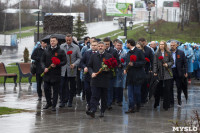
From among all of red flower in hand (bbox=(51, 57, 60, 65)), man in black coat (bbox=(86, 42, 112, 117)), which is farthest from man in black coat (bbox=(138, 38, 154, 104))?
red flower in hand (bbox=(51, 57, 60, 65))

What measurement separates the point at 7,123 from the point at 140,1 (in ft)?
302

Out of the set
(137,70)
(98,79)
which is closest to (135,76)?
(137,70)

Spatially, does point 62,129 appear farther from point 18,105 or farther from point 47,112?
point 18,105

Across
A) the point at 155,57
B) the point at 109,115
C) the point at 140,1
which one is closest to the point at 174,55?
the point at 155,57

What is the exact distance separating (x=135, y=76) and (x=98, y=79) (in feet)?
4.46

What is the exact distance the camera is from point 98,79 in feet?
35.4

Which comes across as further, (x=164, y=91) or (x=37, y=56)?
(x=37, y=56)

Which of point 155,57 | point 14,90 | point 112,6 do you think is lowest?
point 14,90

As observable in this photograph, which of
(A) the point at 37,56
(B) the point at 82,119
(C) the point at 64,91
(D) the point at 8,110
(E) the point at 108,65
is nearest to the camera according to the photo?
(B) the point at 82,119

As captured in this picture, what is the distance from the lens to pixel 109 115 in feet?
36.9

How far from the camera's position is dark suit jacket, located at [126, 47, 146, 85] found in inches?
465

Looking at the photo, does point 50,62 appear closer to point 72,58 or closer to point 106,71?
point 72,58

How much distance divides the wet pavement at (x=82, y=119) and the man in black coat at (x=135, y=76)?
33 centimetres

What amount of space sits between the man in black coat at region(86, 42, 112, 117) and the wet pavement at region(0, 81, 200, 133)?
35 centimetres
